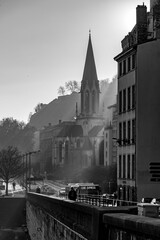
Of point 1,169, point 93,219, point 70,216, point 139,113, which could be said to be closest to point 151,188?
point 139,113

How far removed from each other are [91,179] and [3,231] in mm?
74218

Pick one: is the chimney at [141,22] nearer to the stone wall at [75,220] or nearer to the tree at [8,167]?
the stone wall at [75,220]

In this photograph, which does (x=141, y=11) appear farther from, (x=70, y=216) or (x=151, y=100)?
(x=70, y=216)

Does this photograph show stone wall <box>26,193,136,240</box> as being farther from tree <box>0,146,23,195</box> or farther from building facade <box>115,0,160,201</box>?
tree <box>0,146,23,195</box>

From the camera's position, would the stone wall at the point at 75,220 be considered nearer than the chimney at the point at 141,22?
Yes

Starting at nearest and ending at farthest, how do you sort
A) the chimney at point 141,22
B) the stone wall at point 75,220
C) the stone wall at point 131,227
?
1. the stone wall at point 131,227
2. the stone wall at point 75,220
3. the chimney at point 141,22

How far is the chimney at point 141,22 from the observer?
7106cm

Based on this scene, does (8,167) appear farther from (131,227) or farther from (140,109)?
(131,227)

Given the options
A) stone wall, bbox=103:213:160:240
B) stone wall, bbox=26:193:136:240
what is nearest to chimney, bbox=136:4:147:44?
stone wall, bbox=26:193:136:240

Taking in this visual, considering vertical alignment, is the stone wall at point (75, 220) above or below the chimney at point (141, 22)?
below

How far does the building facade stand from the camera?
63.2m

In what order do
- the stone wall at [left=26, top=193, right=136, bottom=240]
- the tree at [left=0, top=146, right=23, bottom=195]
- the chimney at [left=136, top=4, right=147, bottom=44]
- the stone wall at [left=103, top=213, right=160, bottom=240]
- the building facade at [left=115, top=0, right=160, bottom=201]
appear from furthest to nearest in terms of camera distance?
the tree at [left=0, top=146, right=23, bottom=195] < the chimney at [left=136, top=4, right=147, bottom=44] < the building facade at [left=115, top=0, right=160, bottom=201] < the stone wall at [left=26, top=193, right=136, bottom=240] < the stone wall at [left=103, top=213, right=160, bottom=240]

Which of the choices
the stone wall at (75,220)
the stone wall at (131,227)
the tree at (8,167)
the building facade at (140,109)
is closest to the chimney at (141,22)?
the building facade at (140,109)

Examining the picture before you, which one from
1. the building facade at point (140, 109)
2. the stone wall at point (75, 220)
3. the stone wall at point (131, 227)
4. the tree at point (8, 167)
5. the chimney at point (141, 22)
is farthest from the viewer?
the tree at point (8, 167)
